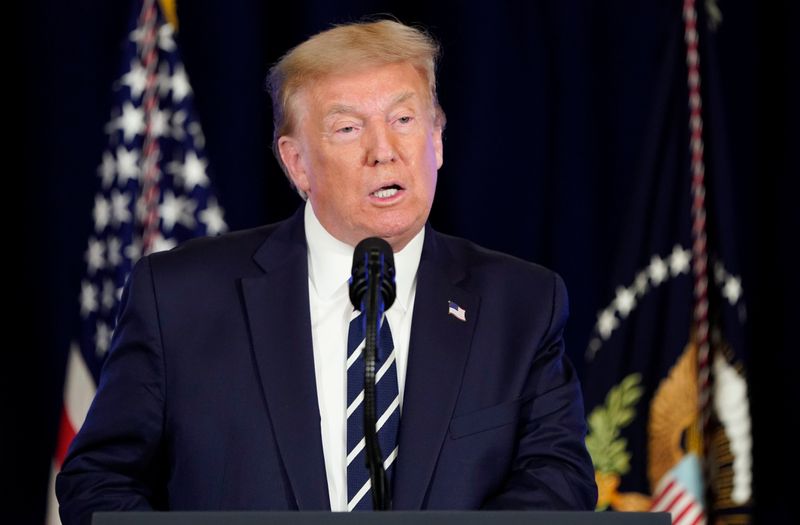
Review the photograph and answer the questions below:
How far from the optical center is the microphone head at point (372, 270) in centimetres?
185

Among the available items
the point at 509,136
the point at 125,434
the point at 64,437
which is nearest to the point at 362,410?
the point at 125,434

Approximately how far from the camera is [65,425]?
3902 mm

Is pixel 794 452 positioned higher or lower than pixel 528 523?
lower

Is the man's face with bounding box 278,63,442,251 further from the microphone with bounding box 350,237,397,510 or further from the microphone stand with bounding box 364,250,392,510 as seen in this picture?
the microphone stand with bounding box 364,250,392,510

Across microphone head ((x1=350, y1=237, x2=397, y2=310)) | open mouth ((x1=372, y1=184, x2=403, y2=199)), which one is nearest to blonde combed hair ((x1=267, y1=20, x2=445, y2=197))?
open mouth ((x1=372, y1=184, x2=403, y2=199))

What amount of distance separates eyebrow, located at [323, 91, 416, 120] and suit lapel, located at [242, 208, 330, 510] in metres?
0.29

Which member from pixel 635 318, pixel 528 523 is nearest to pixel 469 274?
pixel 528 523

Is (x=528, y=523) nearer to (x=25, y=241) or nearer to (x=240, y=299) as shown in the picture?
(x=240, y=299)

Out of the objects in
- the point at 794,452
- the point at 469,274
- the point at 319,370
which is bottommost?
the point at 794,452

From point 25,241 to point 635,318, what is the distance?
214cm

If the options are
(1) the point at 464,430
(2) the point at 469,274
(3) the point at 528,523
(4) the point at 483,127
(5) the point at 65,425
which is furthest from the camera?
(4) the point at 483,127

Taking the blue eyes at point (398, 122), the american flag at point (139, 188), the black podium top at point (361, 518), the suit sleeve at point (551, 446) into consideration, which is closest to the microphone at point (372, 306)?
the black podium top at point (361, 518)

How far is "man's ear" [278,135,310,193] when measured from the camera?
2.68m

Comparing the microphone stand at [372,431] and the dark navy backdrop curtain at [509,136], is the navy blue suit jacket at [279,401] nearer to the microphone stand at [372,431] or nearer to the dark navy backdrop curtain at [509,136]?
the microphone stand at [372,431]
